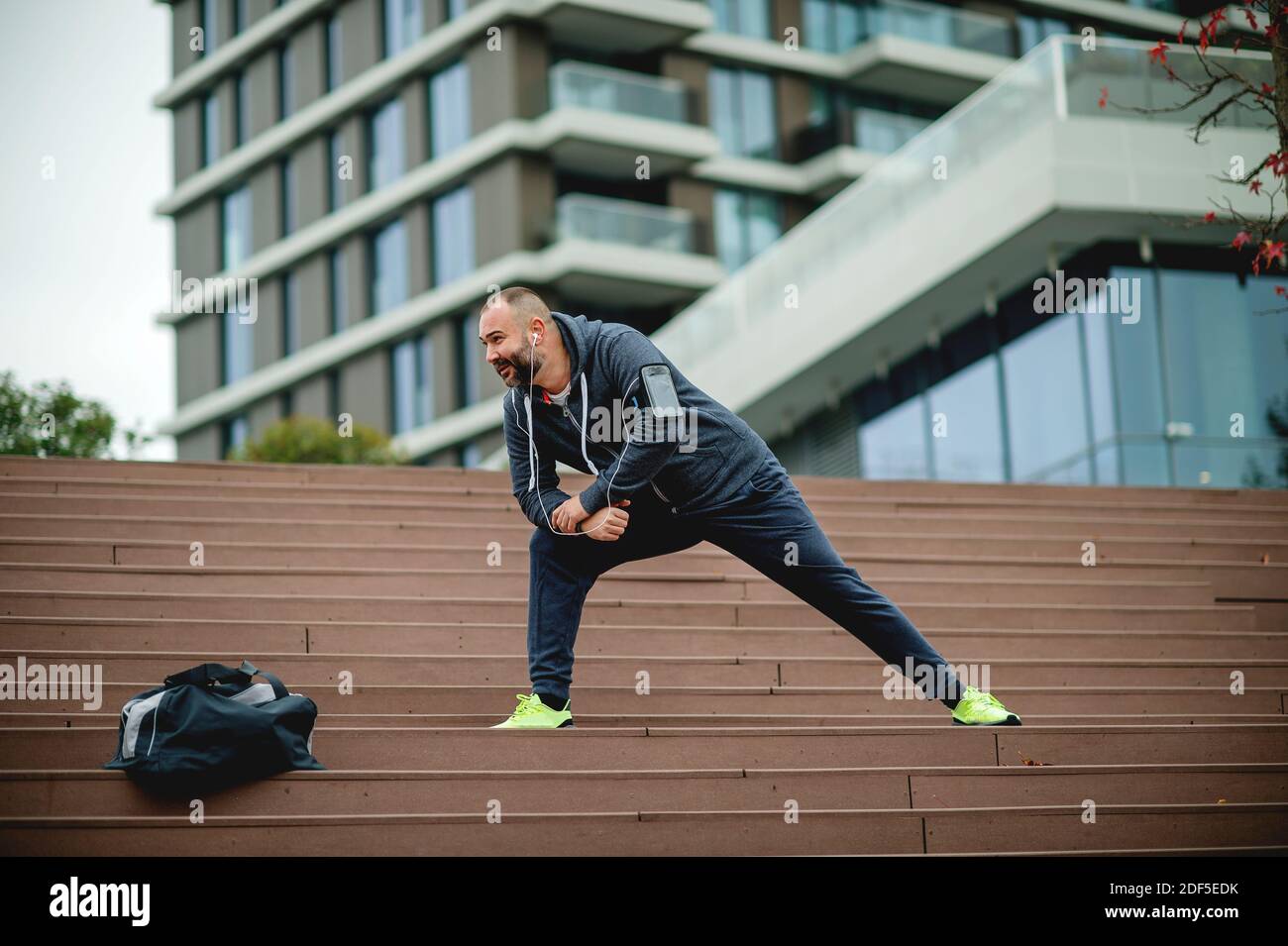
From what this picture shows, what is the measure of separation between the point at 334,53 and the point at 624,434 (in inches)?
1400

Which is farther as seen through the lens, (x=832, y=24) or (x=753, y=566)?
(x=832, y=24)

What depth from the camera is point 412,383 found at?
36.5 metres

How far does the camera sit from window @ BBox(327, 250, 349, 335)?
38656 millimetres

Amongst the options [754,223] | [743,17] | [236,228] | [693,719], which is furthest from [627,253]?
[693,719]

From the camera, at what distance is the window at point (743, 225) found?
36438 millimetres

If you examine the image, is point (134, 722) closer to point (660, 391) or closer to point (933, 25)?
point (660, 391)

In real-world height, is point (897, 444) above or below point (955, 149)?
below

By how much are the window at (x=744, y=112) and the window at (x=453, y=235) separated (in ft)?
19.3

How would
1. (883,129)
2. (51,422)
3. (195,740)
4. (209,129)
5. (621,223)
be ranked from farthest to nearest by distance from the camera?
(209,129) → (883,129) → (621,223) → (51,422) → (195,740)

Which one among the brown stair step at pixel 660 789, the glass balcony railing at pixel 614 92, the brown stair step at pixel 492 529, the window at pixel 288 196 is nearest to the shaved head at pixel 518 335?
the brown stair step at pixel 660 789

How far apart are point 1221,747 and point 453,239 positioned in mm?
30595

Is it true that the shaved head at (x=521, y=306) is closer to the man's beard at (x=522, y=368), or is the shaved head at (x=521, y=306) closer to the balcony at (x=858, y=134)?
the man's beard at (x=522, y=368)
